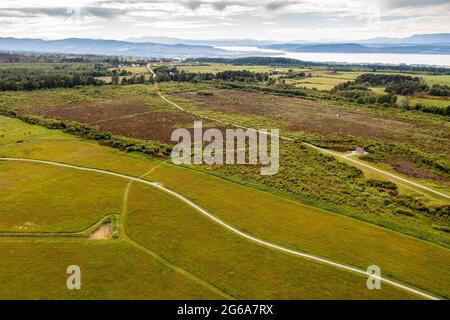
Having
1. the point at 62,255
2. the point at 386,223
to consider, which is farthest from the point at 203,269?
the point at 386,223

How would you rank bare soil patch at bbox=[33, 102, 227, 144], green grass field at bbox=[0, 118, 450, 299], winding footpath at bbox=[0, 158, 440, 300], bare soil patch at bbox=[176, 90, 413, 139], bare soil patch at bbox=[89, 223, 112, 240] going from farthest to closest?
1. bare soil patch at bbox=[176, 90, 413, 139]
2. bare soil patch at bbox=[33, 102, 227, 144]
3. bare soil patch at bbox=[89, 223, 112, 240]
4. winding footpath at bbox=[0, 158, 440, 300]
5. green grass field at bbox=[0, 118, 450, 299]

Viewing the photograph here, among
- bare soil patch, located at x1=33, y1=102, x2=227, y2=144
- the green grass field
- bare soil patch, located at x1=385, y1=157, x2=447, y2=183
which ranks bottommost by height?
the green grass field

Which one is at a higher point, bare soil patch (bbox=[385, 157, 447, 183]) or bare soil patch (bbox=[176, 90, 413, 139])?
bare soil patch (bbox=[176, 90, 413, 139])

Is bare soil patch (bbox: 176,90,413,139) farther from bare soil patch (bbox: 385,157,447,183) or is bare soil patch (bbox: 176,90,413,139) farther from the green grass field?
the green grass field

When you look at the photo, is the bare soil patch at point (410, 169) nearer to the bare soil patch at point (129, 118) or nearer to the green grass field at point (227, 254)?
the green grass field at point (227, 254)

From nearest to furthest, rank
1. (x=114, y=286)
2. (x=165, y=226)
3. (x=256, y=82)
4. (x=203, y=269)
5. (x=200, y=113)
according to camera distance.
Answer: (x=114, y=286), (x=203, y=269), (x=165, y=226), (x=200, y=113), (x=256, y=82)

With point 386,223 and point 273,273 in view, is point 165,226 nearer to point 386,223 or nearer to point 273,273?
point 273,273

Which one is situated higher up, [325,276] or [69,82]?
[69,82]

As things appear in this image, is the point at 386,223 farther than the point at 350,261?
Yes

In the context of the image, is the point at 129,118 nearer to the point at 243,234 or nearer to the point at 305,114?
the point at 305,114

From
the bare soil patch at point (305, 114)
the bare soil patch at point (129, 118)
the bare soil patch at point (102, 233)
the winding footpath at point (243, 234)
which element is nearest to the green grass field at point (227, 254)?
the winding footpath at point (243, 234)

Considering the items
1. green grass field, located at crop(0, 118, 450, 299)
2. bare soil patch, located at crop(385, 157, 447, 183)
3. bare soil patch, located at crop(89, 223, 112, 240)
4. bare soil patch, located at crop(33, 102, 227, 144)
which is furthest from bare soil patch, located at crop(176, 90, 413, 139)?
bare soil patch, located at crop(89, 223, 112, 240)
